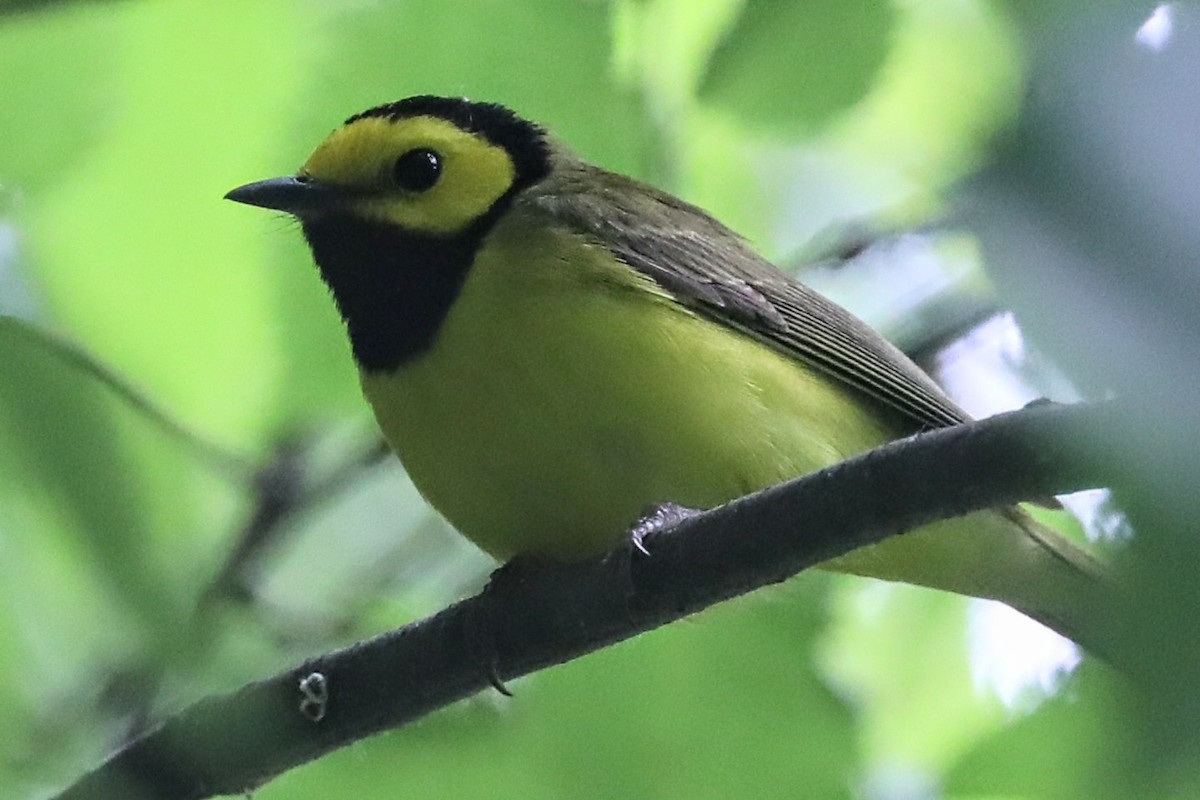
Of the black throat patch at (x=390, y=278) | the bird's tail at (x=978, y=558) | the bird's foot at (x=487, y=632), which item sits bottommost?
the bird's foot at (x=487, y=632)

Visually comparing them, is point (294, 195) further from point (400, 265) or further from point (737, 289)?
point (737, 289)

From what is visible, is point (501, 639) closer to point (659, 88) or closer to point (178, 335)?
point (178, 335)

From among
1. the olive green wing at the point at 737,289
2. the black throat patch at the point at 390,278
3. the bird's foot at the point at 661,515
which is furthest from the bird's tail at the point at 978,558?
the black throat patch at the point at 390,278

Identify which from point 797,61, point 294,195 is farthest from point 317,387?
point 797,61

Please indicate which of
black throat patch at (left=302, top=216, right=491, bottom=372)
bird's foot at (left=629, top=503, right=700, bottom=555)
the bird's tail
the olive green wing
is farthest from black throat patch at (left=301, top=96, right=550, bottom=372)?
the bird's tail

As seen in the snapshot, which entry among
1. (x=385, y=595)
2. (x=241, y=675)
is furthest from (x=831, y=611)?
(x=241, y=675)

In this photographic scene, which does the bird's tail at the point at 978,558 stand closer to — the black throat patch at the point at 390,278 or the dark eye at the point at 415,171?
the black throat patch at the point at 390,278
